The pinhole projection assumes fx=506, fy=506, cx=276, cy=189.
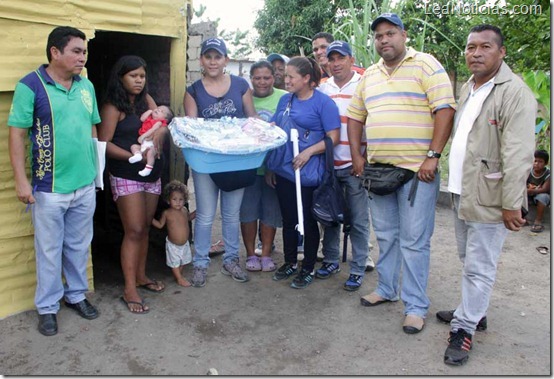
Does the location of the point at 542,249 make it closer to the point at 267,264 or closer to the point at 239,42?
the point at 267,264

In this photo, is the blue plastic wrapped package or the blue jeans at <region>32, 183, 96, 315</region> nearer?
the blue jeans at <region>32, 183, 96, 315</region>

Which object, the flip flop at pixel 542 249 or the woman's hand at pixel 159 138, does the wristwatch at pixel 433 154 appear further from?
the flip flop at pixel 542 249

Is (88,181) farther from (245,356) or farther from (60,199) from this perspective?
(245,356)

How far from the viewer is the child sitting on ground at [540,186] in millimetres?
6027

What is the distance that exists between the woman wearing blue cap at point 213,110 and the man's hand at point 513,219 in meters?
2.08

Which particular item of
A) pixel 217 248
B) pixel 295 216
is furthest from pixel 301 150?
pixel 217 248

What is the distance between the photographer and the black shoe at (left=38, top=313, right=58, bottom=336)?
3.37 m

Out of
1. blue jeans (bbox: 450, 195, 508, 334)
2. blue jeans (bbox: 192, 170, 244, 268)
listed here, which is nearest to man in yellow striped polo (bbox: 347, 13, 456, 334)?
blue jeans (bbox: 450, 195, 508, 334)

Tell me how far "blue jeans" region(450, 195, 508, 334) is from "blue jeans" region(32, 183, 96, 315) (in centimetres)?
253

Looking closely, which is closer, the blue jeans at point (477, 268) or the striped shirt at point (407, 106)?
the blue jeans at point (477, 268)

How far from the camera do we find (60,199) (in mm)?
3275

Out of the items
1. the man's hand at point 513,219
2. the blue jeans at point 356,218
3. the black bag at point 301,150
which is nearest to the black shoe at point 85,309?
the black bag at point 301,150

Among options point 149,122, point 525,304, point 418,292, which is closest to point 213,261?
point 149,122

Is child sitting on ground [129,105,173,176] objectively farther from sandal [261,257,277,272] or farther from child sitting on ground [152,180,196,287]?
sandal [261,257,277,272]
